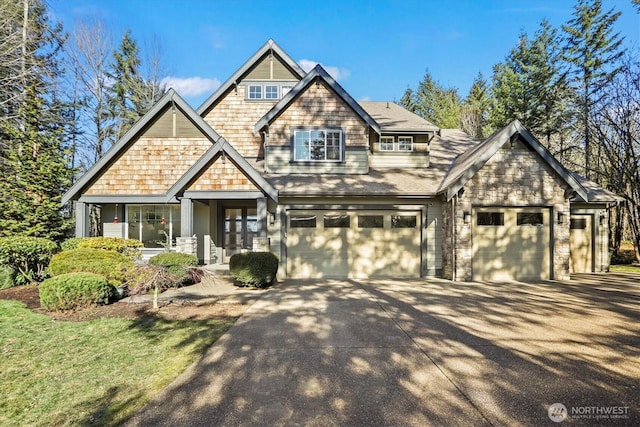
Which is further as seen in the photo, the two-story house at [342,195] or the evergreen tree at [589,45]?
the evergreen tree at [589,45]

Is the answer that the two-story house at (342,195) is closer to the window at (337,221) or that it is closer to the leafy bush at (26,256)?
the window at (337,221)

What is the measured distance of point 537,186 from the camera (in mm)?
10352

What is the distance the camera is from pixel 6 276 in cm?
904

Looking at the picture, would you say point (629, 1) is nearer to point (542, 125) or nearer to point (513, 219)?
point (542, 125)

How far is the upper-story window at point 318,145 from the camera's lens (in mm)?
12242

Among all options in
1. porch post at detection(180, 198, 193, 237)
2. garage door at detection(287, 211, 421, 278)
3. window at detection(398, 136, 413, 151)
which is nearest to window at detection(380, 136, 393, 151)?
window at detection(398, 136, 413, 151)

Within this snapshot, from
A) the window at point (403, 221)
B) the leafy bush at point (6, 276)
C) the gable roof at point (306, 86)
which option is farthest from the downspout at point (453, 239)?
the leafy bush at point (6, 276)

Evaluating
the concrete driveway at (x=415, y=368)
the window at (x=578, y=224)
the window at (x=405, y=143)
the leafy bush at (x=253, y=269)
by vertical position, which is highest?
the window at (x=405, y=143)

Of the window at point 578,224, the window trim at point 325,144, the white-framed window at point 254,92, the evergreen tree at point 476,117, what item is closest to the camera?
the window at point 578,224

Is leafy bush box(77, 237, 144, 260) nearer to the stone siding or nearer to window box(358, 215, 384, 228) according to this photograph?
window box(358, 215, 384, 228)

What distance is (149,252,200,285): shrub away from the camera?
8461 millimetres
